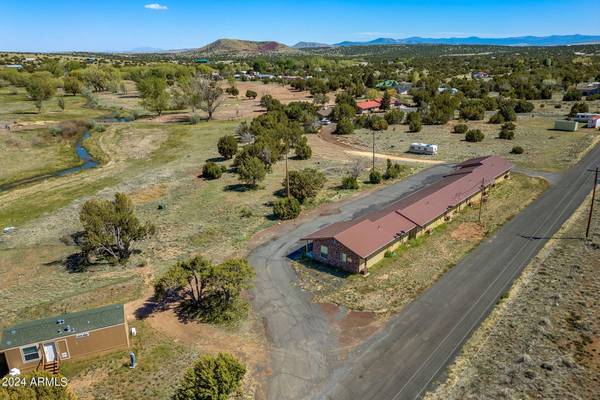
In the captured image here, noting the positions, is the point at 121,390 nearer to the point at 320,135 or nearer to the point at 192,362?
the point at 192,362

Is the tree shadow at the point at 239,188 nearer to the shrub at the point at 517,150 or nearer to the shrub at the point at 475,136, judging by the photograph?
the shrub at the point at 517,150

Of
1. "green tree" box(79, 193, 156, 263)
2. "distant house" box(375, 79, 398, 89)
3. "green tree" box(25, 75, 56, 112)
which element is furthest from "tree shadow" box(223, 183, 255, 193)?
"distant house" box(375, 79, 398, 89)

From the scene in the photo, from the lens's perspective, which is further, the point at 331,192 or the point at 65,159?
the point at 65,159

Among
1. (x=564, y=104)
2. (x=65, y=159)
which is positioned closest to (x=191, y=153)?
(x=65, y=159)

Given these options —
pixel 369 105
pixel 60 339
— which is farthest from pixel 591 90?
pixel 60 339

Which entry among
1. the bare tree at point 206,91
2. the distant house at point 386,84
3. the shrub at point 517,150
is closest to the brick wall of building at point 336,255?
the shrub at point 517,150

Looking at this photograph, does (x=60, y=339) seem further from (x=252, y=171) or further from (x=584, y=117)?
(x=584, y=117)

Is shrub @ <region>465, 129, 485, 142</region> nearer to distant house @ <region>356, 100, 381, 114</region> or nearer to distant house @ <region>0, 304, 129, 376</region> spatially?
distant house @ <region>356, 100, 381, 114</region>
